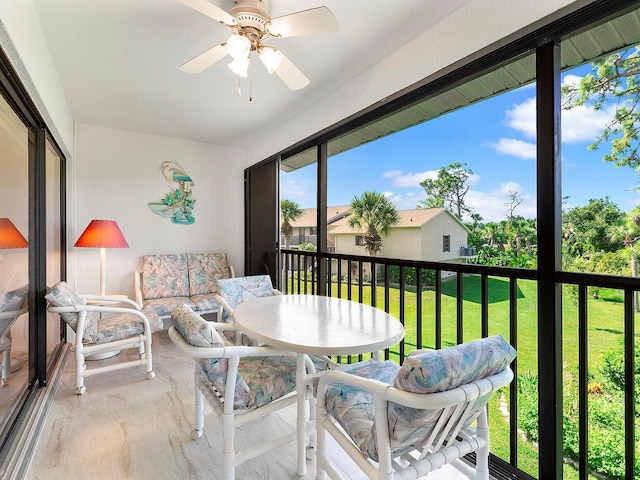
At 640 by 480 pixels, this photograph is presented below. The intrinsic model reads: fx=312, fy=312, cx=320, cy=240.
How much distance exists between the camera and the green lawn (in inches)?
53.1

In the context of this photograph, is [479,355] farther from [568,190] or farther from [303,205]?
[303,205]

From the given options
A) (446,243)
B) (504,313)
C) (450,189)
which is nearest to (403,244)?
(446,243)

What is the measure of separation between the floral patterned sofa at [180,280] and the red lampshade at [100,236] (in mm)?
646

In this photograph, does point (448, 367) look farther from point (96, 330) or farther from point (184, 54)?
point (96, 330)

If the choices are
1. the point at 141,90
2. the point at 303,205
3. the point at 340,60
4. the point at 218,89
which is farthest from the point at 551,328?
the point at 141,90

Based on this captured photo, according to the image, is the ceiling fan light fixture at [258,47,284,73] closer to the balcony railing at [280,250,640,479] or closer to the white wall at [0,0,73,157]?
the white wall at [0,0,73,157]

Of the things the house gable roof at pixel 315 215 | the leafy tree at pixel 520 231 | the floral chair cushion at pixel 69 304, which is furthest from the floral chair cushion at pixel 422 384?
the floral chair cushion at pixel 69 304

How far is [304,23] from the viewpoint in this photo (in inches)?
56.4

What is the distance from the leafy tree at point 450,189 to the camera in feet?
6.29

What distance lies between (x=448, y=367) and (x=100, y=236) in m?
3.32

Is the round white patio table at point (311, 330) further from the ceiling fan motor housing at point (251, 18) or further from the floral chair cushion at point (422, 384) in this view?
the ceiling fan motor housing at point (251, 18)

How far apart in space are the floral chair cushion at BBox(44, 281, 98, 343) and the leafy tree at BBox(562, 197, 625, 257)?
3028 millimetres

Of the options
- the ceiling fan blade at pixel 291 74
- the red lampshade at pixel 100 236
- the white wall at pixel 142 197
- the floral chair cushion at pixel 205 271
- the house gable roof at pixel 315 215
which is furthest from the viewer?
the floral chair cushion at pixel 205 271

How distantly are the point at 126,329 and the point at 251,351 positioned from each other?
1.81 m
